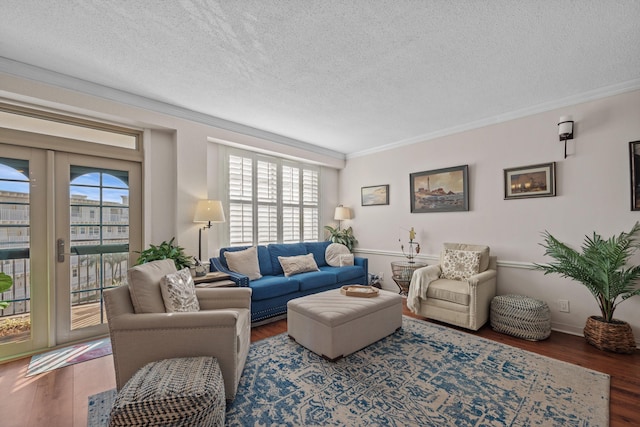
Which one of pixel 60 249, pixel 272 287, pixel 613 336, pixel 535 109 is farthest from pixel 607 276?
pixel 60 249

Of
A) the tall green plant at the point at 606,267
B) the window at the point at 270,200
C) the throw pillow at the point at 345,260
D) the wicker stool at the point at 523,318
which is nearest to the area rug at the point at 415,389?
the wicker stool at the point at 523,318

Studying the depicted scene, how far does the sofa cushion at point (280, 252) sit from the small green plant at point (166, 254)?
1.23 metres

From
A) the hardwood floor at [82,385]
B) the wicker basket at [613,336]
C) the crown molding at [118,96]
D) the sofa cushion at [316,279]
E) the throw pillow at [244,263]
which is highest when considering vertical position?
the crown molding at [118,96]

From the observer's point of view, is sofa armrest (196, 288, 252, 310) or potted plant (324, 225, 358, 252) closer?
sofa armrest (196, 288, 252, 310)

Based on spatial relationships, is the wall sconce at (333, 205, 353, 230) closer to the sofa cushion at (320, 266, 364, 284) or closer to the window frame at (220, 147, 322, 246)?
the window frame at (220, 147, 322, 246)

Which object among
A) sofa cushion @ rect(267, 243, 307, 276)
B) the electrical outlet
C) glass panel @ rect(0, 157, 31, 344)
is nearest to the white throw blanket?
the electrical outlet

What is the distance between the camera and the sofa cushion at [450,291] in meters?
3.15

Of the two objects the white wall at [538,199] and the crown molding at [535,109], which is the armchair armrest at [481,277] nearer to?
the white wall at [538,199]

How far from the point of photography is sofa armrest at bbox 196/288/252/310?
2.48 m

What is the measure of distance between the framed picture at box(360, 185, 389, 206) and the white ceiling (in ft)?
5.83

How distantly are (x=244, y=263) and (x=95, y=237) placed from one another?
1.62m

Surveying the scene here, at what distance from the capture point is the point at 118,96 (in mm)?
2918


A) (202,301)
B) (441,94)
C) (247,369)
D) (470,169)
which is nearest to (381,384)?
(247,369)

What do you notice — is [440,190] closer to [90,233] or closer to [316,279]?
[316,279]
